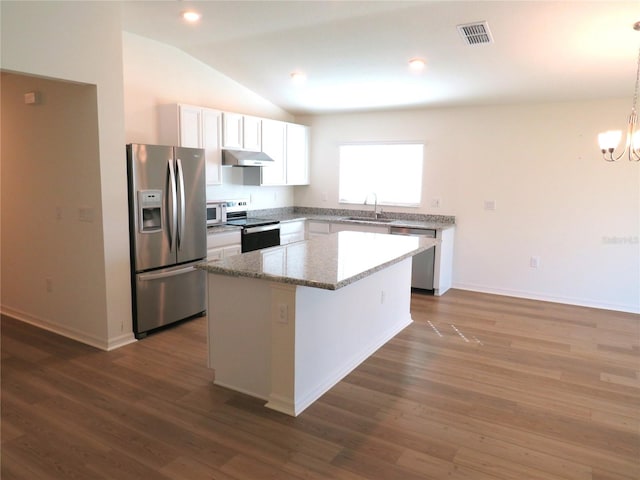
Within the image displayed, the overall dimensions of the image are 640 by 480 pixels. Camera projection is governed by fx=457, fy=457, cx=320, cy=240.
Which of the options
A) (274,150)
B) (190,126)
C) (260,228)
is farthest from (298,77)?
(260,228)

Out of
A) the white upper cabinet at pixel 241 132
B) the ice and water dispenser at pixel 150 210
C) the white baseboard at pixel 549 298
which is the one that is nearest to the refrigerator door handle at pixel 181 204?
the ice and water dispenser at pixel 150 210

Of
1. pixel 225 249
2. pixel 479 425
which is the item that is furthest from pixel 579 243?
pixel 225 249

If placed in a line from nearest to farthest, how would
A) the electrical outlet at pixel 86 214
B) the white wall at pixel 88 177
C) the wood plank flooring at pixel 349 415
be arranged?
1. the wood plank flooring at pixel 349 415
2. the white wall at pixel 88 177
3. the electrical outlet at pixel 86 214

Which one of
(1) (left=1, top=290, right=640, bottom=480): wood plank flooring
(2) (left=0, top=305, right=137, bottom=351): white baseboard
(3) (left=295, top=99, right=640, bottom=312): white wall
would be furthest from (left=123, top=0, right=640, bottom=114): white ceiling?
(2) (left=0, top=305, right=137, bottom=351): white baseboard

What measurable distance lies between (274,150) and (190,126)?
1506 millimetres

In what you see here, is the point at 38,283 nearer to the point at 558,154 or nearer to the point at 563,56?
the point at 563,56

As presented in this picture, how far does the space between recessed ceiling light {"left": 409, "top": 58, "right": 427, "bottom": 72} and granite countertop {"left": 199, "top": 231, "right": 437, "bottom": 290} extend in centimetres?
179

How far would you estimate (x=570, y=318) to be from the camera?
16.2 ft

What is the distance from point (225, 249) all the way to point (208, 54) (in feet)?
7.10

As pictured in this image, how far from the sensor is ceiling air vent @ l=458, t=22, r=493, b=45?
369 centimetres

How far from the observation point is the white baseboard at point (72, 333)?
3895mm

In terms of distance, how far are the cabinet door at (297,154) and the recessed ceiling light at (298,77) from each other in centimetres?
99

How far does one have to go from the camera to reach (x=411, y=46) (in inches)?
167

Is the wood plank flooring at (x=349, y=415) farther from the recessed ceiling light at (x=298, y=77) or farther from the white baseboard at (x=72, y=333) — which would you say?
the recessed ceiling light at (x=298, y=77)
